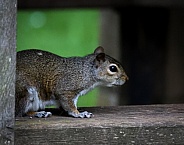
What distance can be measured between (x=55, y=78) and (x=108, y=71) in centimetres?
33

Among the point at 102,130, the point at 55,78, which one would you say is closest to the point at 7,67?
the point at 102,130

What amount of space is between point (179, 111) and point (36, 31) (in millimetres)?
7060

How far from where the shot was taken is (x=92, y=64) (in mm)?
3016

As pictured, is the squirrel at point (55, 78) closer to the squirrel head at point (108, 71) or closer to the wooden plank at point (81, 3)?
the squirrel head at point (108, 71)

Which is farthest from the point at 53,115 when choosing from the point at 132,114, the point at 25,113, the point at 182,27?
the point at 182,27

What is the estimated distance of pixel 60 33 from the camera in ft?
32.5

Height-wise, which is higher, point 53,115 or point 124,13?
point 124,13

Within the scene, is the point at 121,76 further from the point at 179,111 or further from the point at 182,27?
the point at 182,27

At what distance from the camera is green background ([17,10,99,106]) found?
8.84m

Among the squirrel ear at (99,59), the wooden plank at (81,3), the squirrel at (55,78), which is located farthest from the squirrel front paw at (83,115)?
the wooden plank at (81,3)

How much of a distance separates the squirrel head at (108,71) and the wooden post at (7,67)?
921 mm

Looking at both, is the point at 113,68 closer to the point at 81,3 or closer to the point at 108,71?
the point at 108,71

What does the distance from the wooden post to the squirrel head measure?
36.3 inches

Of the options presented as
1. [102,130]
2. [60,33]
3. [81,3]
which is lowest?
[102,130]
